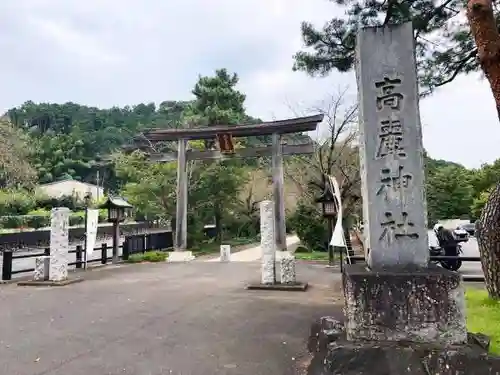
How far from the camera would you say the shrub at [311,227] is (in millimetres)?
18531

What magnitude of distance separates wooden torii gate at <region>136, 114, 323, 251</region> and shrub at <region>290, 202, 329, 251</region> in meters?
4.62

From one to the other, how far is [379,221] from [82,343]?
3830 millimetres

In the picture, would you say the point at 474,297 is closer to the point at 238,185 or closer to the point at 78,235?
the point at 238,185

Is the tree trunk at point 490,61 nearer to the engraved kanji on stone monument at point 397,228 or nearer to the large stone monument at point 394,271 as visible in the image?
the large stone monument at point 394,271

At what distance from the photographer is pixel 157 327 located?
565cm

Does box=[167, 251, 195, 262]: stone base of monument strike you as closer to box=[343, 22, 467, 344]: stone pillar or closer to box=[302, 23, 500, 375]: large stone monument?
box=[302, 23, 500, 375]: large stone monument

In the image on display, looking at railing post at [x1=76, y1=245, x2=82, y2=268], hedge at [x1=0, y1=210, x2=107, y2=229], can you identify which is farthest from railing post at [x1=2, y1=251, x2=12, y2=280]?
hedge at [x1=0, y1=210, x2=107, y2=229]

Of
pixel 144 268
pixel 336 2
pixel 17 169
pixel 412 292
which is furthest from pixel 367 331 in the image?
pixel 17 169

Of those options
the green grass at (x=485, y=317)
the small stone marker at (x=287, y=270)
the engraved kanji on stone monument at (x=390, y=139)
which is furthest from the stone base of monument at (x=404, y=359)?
the small stone marker at (x=287, y=270)

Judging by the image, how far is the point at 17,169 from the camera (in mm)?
19094

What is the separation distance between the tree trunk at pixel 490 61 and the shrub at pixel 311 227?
12508 mm

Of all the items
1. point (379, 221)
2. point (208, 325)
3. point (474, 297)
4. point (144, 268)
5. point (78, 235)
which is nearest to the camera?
point (379, 221)

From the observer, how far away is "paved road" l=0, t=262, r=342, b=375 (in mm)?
4129

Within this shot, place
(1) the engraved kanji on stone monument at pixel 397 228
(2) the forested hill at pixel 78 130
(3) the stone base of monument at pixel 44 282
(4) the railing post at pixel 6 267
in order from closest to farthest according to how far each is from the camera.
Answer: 1. (1) the engraved kanji on stone monument at pixel 397 228
2. (3) the stone base of monument at pixel 44 282
3. (4) the railing post at pixel 6 267
4. (2) the forested hill at pixel 78 130
